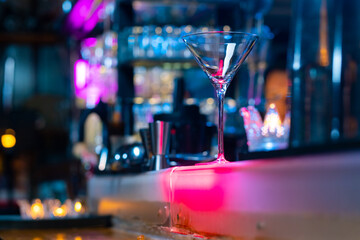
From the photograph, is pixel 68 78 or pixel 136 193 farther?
pixel 68 78

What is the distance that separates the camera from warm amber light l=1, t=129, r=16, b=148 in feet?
25.1

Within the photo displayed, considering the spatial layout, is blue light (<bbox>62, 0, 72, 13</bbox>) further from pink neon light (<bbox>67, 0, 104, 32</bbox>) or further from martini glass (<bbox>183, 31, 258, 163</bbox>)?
martini glass (<bbox>183, 31, 258, 163</bbox>)

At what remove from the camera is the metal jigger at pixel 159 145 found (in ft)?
5.48

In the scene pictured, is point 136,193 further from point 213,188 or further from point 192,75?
point 192,75

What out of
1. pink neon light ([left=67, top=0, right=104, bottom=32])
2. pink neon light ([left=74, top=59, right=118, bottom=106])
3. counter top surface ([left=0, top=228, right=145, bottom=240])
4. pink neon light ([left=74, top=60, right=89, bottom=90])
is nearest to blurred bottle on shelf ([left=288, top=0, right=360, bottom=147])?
pink neon light ([left=74, top=59, right=118, bottom=106])

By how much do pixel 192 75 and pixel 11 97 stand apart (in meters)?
5.28

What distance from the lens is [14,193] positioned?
331 inches

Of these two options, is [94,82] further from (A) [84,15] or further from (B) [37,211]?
(B) [37,211]

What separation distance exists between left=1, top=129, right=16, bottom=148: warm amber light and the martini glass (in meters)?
6.57

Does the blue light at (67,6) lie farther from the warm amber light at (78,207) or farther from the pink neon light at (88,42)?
the warm amber light at (78,207)

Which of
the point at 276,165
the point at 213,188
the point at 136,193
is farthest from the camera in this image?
the point at 136,193

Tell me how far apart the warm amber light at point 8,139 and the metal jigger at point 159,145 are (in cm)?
620

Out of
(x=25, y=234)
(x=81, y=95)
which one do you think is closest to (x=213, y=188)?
(x=25, y=234)

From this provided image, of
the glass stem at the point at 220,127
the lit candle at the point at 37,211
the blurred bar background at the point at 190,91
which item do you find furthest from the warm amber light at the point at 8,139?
the glass stem at the point at 220,127
